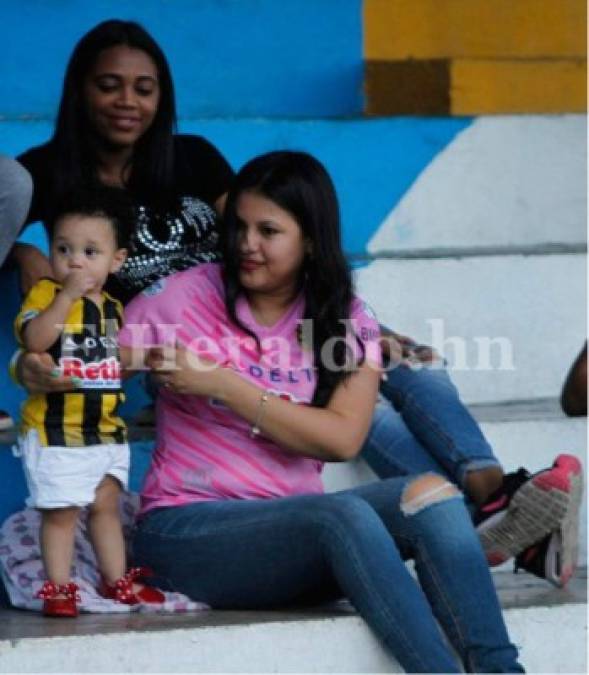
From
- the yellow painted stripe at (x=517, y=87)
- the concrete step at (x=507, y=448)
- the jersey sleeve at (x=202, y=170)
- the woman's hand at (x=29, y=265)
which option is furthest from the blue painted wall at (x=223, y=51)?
the concrete step at (x=507, y=448)

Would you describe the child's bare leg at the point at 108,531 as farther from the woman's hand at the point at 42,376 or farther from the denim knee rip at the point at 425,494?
the denim knee rip at the point at 425,494

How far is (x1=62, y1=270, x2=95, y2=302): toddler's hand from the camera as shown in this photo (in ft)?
12.9

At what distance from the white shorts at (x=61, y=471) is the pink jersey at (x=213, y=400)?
19 cm

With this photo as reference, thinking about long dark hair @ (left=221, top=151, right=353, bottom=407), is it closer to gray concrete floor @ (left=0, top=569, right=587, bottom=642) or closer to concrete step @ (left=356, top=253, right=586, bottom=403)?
gray concrete floor @ (left=0, top=569, right=587, bottom=642)

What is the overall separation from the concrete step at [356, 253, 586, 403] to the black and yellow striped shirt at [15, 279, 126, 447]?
52.5 inches

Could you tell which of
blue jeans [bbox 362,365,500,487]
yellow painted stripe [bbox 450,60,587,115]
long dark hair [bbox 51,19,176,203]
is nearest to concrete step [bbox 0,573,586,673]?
blue jeans [bbox 362,365,500,487]

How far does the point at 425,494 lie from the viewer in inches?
157

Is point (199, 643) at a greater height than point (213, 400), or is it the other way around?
point (213, 400)

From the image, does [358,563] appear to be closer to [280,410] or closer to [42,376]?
[280,410]

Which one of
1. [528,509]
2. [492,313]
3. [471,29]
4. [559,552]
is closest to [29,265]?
[528,509]

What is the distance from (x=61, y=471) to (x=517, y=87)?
8.68 feet

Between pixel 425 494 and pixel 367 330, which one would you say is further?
pixel 367 330

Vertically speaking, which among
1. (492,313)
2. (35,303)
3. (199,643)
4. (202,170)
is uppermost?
(202,170)

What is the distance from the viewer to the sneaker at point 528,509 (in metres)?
4.18
